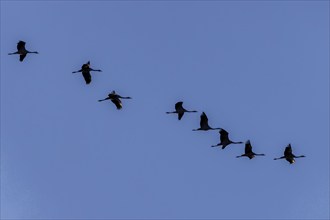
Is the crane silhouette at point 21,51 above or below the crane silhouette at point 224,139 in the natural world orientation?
above

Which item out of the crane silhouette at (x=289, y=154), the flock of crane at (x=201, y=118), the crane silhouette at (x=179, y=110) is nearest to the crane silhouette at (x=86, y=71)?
the flock of crane at (x=201, y=118)

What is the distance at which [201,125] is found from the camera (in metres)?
107

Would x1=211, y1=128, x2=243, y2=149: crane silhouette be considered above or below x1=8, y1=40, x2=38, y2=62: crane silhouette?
below

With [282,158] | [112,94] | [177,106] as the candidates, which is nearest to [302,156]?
[282,158]

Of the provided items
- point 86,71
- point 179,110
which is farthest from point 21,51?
point 179,110

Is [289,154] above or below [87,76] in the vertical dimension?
below

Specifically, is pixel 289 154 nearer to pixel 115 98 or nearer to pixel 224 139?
pixel 224 139

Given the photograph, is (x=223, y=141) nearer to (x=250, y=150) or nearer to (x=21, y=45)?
(x=250, y=150)

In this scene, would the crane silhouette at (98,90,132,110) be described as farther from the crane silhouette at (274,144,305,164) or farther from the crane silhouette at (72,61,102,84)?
the crane silhouette at (274,144,305,164)

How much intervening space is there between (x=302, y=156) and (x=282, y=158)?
19.4 ft

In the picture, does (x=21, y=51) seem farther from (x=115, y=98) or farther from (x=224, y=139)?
(x=224, y=139)

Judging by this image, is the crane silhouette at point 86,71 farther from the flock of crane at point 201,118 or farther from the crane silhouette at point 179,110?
the crane silhouette at point 179,110

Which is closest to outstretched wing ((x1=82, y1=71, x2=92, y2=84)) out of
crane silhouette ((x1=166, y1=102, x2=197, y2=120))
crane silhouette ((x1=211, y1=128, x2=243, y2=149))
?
crane silhouette ((x1=166, y1=102, x2=197, y2=120))

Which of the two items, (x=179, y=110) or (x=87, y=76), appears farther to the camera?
(x=179, y=110)
